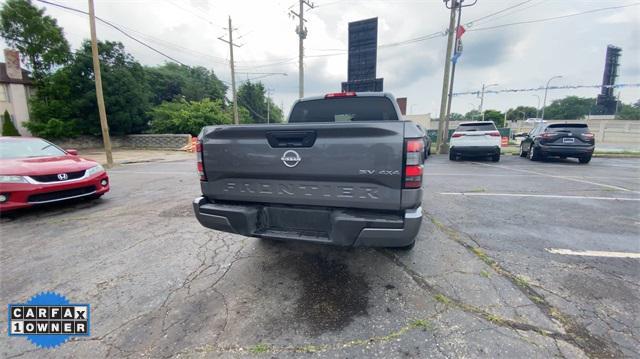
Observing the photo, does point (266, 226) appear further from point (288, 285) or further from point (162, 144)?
point (162, 144)

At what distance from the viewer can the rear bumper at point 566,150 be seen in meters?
9.33

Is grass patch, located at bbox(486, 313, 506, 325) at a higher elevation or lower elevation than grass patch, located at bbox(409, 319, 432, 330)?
higher

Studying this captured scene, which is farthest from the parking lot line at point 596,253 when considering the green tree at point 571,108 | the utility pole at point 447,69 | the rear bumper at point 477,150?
the green tree at point 571,108

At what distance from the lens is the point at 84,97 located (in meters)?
20.0

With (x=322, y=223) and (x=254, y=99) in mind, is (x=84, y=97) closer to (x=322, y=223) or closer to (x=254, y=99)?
(x=322, y=223)

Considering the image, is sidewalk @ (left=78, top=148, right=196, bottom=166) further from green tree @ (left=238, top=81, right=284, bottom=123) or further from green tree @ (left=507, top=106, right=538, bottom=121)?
green tree @ (left=507, top=106, right=538, bottom=121)

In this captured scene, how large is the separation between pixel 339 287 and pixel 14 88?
38.1 m

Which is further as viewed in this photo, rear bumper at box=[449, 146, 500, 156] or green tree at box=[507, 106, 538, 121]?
green tree at box=[507, 106, 538, 121]

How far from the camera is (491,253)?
2980 mm

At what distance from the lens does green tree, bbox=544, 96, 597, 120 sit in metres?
77.8

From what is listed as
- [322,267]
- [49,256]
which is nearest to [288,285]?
[322,267]

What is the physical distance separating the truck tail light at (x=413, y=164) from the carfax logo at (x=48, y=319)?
2618mm

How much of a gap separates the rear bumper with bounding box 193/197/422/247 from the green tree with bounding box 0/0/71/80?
A: 31159mm

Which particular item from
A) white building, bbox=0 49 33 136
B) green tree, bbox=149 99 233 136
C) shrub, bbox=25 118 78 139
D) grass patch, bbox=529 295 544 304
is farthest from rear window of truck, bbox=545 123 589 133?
white building, bbox=0 49 33 136
